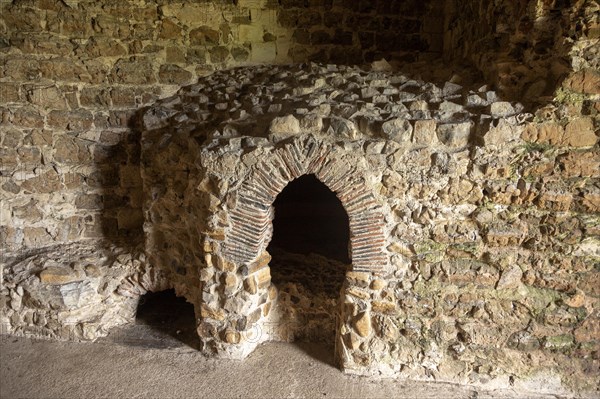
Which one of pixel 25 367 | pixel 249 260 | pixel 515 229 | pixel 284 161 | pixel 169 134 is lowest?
pixel 25 367

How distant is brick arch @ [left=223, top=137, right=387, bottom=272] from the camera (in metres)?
3.91

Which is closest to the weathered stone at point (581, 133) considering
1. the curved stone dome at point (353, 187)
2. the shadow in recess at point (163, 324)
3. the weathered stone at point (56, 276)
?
the curved stone dome at point (353, 187)

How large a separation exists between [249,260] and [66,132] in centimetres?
295

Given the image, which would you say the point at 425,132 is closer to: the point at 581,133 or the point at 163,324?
the point at 581,133

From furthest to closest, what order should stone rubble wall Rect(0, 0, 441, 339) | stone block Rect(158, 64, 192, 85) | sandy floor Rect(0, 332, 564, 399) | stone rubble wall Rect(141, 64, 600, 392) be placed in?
stone block Rect(158, 64, 192, 85), stone rubble wall Rect(0, 0, 441, 339), sandy floor Rect(0, 332, 564, 399), stone rubble wall Rect(141, 64, 600, 392)

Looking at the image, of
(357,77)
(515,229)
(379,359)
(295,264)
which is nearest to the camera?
(515,229)

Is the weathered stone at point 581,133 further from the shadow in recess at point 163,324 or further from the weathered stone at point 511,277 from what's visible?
the shadow in recess at point 163,324

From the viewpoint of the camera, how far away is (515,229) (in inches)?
151

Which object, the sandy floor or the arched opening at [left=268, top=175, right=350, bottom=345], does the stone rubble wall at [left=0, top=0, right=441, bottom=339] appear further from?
the arched opening at [left=268, top=175, right=350, bottom=345]

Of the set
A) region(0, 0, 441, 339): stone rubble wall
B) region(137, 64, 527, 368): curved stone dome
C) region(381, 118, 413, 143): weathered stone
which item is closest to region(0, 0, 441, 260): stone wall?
region(0, 0, 441, 339): stone rubble wall

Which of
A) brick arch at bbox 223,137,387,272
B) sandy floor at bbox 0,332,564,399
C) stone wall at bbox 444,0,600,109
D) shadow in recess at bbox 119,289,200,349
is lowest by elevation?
sandy floor at bbox 0,332,564,399

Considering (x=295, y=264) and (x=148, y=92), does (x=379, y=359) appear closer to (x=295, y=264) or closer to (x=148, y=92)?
(x=295, y=264)

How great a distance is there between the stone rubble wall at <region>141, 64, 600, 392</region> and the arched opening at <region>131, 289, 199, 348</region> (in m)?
0.68

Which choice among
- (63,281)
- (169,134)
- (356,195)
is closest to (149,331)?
(63,281)
